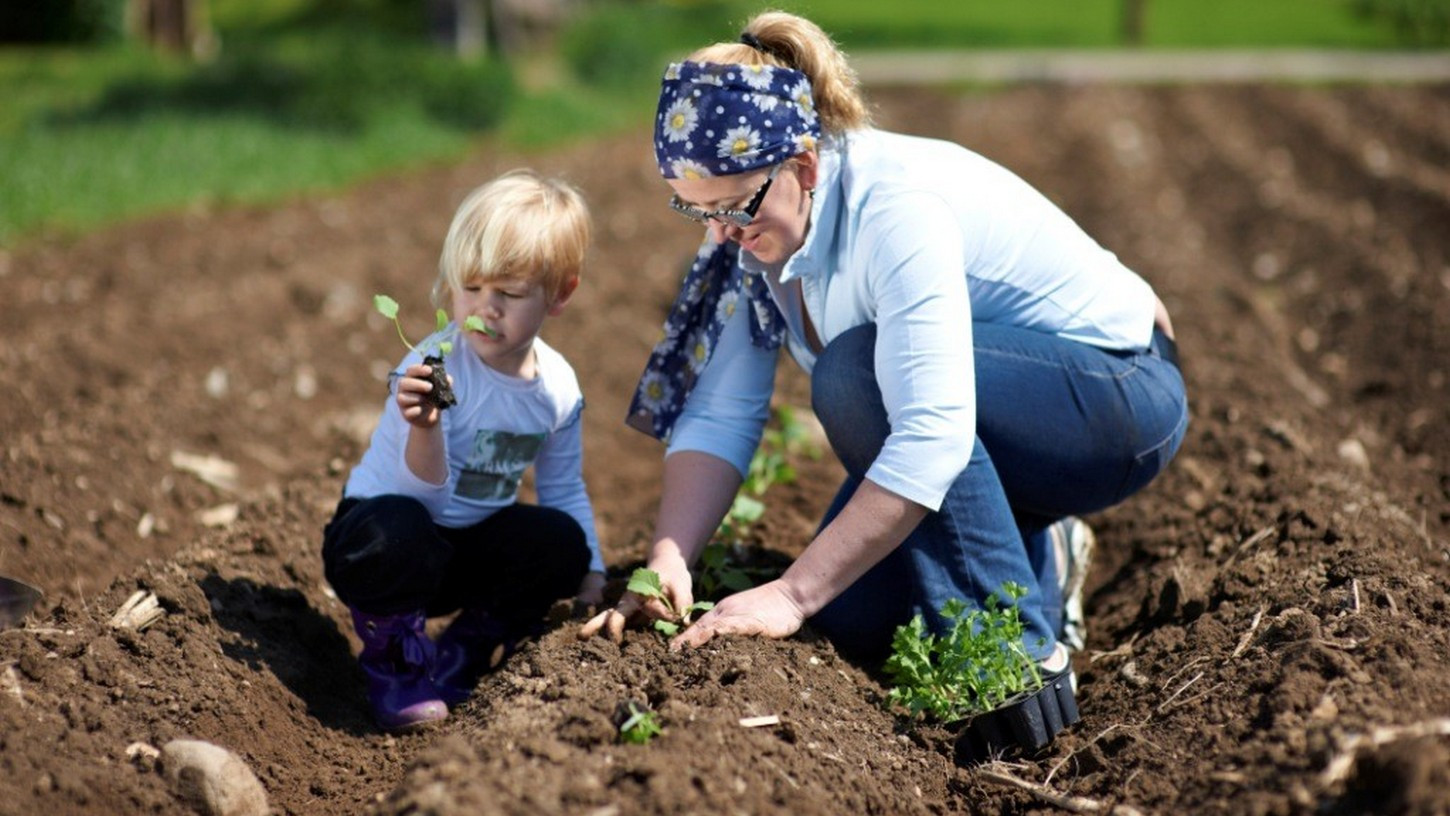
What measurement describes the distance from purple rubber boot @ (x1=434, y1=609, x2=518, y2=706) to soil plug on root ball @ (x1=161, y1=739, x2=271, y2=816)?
70 cm

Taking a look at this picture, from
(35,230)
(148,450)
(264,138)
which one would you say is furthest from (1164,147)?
(148,450)

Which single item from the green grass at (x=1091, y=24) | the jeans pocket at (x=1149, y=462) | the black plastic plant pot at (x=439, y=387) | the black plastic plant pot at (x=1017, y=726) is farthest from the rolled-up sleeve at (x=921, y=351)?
the green grass at (x=1091, y=24)

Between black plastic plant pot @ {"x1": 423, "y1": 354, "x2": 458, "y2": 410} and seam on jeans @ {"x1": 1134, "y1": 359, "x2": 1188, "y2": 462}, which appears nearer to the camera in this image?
black plastic plant pot @ {"x1": 423, "y1": 354, "x2": 458, "y2": 410}

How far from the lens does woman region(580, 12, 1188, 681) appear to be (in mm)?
2932

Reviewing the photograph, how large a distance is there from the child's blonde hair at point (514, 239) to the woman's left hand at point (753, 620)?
795mm

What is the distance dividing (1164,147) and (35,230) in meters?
7.70

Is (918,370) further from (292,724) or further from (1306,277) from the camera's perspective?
(1306,277)

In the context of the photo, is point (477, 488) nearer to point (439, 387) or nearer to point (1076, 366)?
point (439, 387)

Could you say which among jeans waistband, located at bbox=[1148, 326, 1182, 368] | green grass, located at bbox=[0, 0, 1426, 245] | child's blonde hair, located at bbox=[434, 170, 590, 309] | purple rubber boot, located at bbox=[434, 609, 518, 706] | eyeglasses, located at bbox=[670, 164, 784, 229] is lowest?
green grass, located at bbox=[0, 0, 1426, 245]

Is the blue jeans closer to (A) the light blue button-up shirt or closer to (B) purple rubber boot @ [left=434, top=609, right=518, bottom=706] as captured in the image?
(A) the light blue button-up shirt

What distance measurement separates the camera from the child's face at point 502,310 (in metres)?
3.19

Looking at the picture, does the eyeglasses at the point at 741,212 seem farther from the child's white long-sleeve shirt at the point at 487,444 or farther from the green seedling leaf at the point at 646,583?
the green seedling leaf at the point at 646,583

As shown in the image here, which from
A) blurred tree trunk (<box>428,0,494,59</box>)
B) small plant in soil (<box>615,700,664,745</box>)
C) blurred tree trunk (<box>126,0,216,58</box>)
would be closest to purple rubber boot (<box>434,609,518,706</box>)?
small plant in soil (<box>615,700,664,745</box>)

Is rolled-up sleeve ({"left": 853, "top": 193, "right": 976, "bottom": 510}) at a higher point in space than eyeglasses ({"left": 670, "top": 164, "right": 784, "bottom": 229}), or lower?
lower
